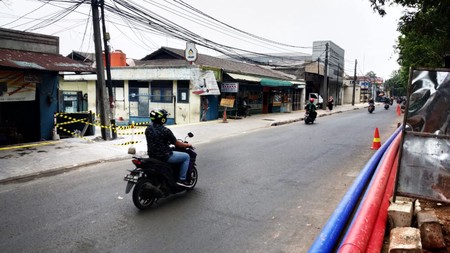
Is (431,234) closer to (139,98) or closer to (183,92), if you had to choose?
(183,92)

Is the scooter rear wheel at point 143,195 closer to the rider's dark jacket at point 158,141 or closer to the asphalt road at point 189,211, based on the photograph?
the asphalt road at point 189,211

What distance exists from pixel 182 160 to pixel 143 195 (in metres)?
1.02

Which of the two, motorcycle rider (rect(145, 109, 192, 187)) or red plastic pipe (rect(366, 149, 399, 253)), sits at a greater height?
motorcycle rider (rect(145, 109, 192, 187))

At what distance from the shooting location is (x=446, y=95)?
4.68m

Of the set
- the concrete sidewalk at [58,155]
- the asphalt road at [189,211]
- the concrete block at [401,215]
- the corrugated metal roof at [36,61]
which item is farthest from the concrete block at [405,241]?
the corrugated metal roof at [36,61]

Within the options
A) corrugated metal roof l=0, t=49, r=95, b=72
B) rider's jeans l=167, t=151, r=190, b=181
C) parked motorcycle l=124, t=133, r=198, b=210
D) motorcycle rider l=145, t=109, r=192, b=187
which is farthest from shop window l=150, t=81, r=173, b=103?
parked motorcycle l=124, t=133, r=198, b=210

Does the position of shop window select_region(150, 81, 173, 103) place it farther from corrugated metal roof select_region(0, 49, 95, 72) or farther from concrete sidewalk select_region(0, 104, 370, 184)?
corrugated metal roof select_region(0, 49, 95, 72)

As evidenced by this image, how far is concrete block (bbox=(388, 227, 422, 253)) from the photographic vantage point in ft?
12.1

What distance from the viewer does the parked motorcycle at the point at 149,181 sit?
5.86 m

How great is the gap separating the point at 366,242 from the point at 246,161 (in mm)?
6168

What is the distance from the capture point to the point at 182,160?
6566mm

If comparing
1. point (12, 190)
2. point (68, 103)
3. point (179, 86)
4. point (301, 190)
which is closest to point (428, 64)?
point (179, 86)

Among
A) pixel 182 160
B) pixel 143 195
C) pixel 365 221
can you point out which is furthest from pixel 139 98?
pixel 365 221

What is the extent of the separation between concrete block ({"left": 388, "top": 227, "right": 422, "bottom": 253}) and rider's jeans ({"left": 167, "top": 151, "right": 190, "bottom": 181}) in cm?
375
